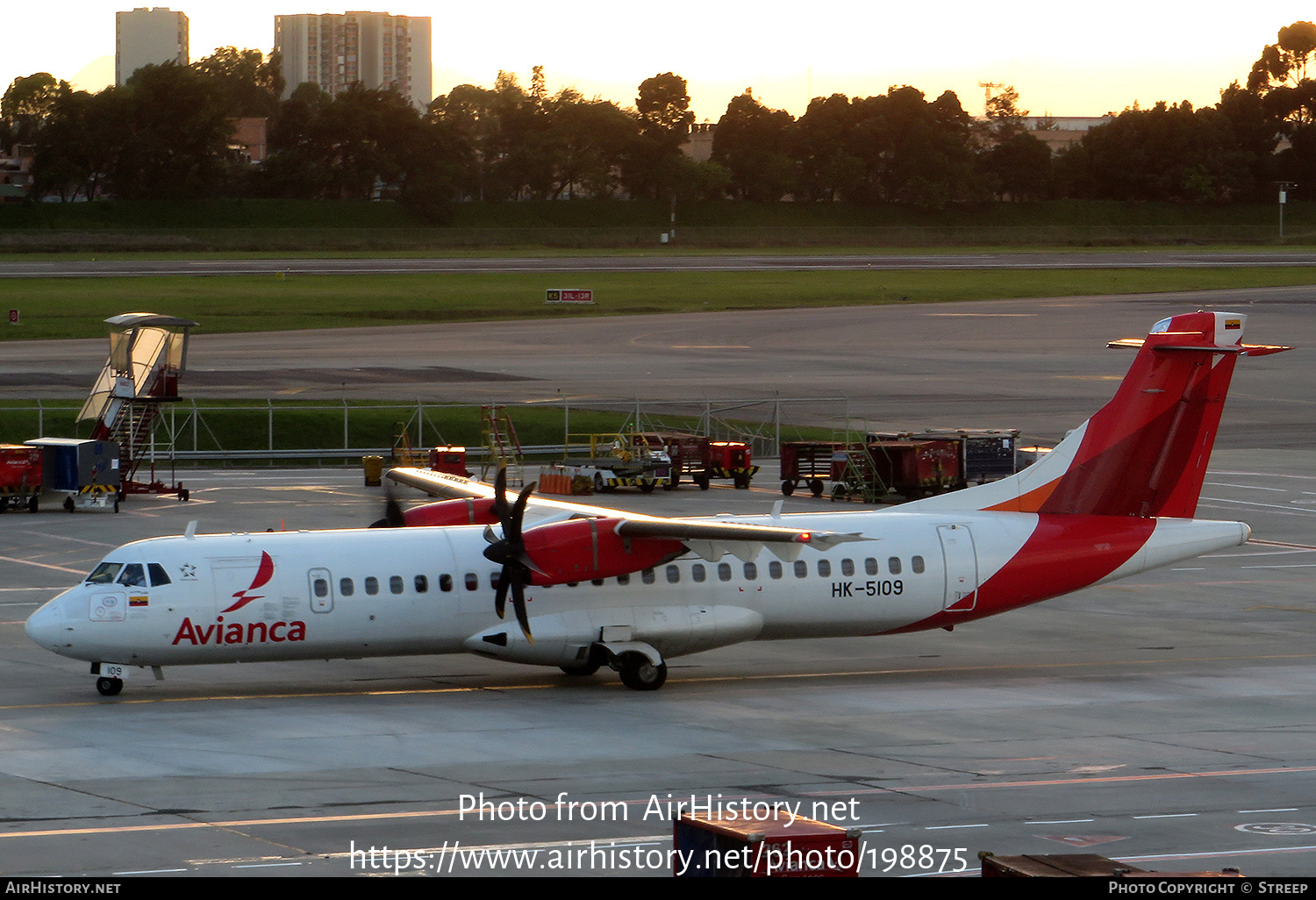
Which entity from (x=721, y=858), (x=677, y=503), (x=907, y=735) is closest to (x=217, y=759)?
(x=907, y=735)

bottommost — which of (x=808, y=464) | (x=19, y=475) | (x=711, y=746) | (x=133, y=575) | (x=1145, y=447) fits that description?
(x=711, y=746)

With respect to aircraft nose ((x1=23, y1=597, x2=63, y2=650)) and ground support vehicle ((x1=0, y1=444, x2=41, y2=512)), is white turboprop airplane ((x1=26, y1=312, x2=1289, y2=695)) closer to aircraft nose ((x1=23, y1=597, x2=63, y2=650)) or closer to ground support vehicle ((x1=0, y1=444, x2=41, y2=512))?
aircraft nose ((x1=23, y1=597, x2=63, y2=650))

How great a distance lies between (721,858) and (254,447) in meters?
59.6

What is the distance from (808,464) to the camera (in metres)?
56.9

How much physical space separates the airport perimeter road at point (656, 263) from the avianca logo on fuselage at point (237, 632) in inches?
4283

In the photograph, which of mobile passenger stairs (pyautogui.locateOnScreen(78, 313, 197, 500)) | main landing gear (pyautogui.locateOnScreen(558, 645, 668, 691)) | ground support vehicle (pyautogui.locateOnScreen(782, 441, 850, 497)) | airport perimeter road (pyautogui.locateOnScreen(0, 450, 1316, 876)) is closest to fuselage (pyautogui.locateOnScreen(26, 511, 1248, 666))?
main landing gear (pyautogui.locateOnScreen(558, 645, 668, 691))

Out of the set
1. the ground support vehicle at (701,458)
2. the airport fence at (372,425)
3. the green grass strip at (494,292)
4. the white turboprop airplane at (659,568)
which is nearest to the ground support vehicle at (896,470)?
the ground support vehicle at (701,458)

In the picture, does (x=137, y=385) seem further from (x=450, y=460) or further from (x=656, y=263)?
(x=656, y=263)

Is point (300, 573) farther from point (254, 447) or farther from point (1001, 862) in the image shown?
point (254, 447)

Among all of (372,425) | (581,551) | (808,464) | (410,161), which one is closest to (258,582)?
(581,551)

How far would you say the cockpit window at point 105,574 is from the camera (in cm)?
2627

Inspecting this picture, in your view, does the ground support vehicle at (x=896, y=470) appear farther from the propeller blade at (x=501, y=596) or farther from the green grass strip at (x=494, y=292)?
the green grass strip at (x=494, y=292)

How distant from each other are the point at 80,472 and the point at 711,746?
117 ft

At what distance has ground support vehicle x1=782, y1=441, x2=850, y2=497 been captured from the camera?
56.4 m
